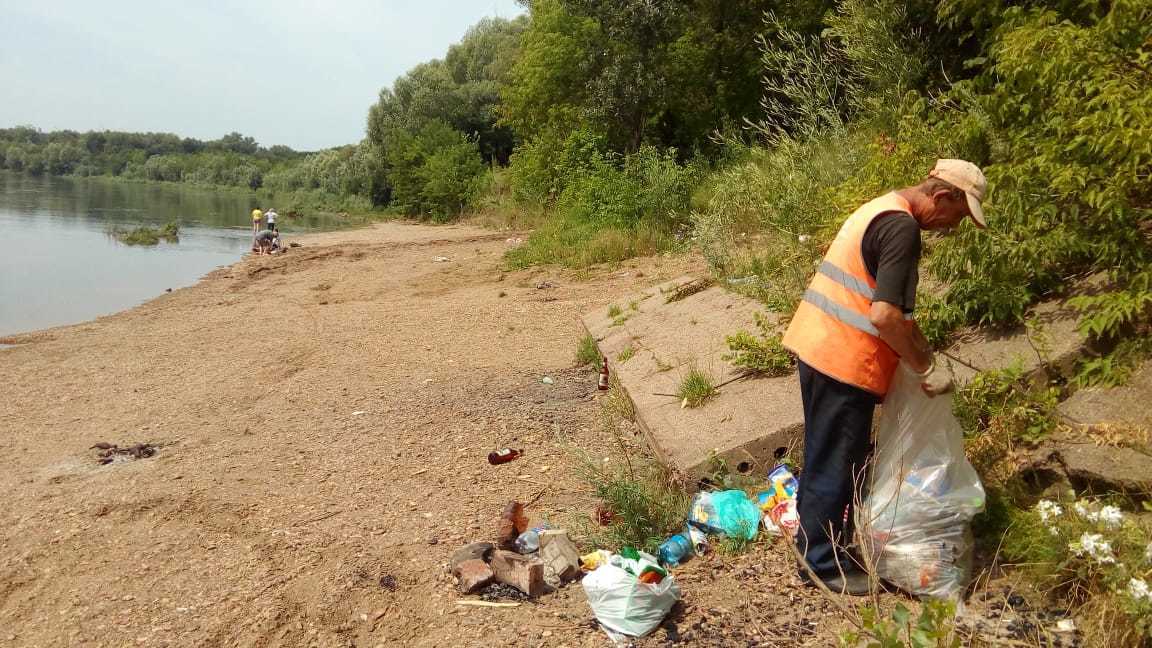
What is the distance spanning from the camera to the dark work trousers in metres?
3.35

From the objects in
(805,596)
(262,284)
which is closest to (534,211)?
(262,284)

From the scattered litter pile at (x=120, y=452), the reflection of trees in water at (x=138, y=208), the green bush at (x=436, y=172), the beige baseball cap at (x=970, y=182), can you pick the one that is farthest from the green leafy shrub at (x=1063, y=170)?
the reflection of trees in water at (x=138, y=208)

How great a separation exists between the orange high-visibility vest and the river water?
15658 millimetres

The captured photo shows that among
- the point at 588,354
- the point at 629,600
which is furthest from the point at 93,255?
the point at 629,600

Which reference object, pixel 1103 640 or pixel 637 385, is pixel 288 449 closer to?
pixel 637 385

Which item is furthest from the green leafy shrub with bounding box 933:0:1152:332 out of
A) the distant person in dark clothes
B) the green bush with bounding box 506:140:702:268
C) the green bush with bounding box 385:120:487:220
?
the green bush with bounding box 385:120:487:220

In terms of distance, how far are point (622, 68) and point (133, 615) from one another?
16.9 m

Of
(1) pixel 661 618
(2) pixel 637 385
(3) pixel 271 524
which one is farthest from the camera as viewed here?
(2) pixel 637 385

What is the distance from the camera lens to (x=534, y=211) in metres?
24.6

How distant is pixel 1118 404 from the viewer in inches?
148

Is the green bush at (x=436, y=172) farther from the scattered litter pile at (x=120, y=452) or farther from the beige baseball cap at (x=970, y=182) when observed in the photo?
the beige baseball cap at (x=970, y=182)

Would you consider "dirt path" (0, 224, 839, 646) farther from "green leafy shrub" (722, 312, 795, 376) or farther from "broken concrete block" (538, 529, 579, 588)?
"green leafy shrub" (722, 312, 795, 376)

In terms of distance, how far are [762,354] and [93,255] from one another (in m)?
27.5

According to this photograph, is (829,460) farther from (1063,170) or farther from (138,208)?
(138,208)
